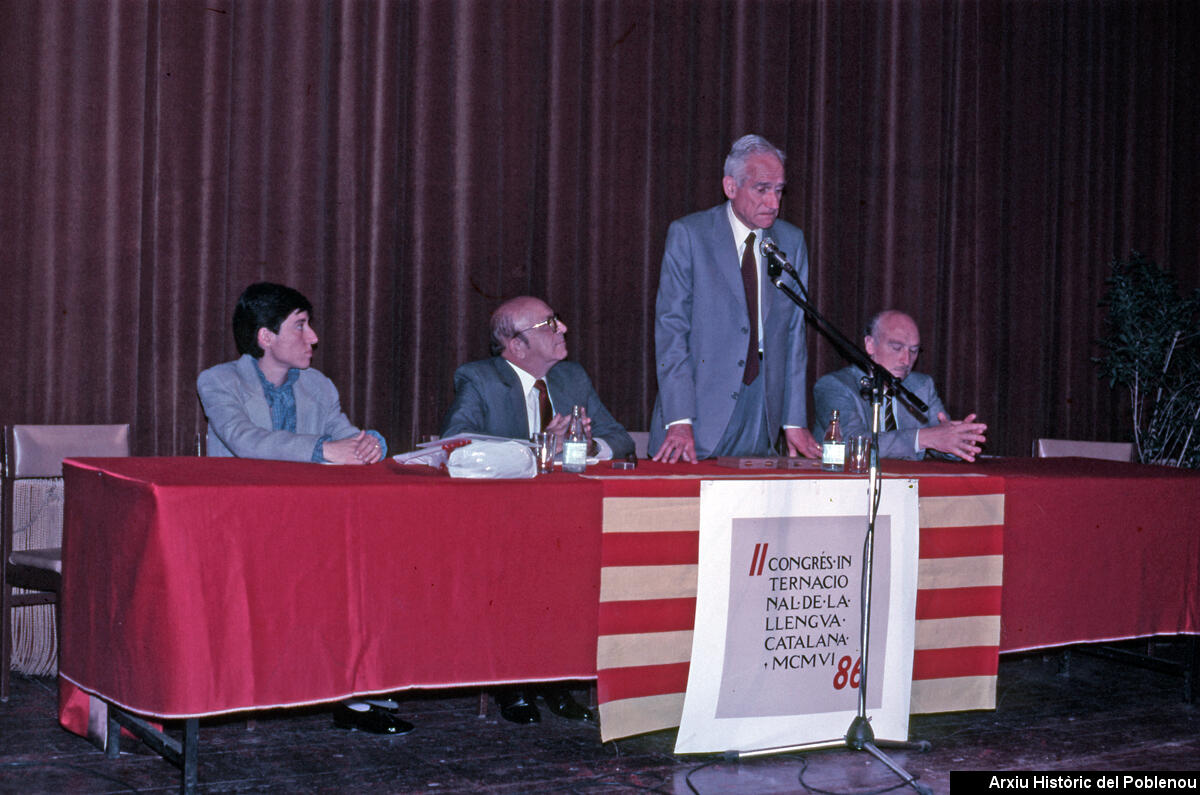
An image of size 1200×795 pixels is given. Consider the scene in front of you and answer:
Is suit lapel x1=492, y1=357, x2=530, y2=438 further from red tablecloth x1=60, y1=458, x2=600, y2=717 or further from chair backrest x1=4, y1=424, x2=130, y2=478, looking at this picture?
chair backrest x1=4, y1=424, x2=130, y2=478

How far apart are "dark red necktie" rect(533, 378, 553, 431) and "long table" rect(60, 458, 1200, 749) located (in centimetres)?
71

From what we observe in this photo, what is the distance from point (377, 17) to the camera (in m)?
4.34

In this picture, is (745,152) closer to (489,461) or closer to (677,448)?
(677,448)

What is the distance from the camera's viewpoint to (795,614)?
2756 millimetres

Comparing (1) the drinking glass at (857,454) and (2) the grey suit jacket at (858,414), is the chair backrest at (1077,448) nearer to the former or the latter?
(2) the grey suit jacket at (858,414)

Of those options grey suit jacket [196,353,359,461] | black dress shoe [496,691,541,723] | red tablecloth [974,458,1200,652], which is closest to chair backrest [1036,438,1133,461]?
red tablecloth [974,458,1200,652]

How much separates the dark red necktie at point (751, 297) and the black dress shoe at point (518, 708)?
3.79 ft

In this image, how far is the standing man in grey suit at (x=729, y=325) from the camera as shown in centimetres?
339

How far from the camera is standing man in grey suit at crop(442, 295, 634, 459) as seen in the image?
3564mm

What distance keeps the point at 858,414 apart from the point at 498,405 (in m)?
1.17

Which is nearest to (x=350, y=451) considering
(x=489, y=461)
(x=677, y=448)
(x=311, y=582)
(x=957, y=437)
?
Answer: (x=489, y=461)

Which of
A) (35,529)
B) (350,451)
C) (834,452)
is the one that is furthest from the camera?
(35,529)

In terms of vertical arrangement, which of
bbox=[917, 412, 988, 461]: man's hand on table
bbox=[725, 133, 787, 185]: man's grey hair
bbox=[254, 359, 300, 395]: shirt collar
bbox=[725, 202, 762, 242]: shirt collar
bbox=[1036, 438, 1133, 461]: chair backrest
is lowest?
bbox=[1036, 438, 1133, 461]: chair backrest

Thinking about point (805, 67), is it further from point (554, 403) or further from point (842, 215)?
point (554, 403)
